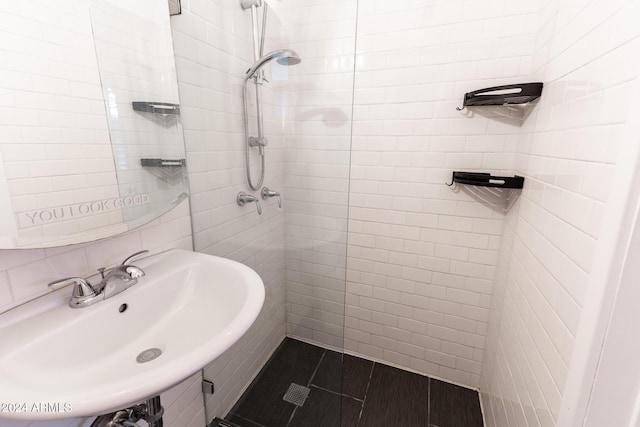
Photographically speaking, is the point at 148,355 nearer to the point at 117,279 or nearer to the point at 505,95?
the point at 117,279

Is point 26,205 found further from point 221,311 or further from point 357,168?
point 357,168

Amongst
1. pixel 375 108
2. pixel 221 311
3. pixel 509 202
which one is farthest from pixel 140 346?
pixel 509 202

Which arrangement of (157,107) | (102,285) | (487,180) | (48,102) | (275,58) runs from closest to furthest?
(48,102) → (102,285) → (157,107) → (487,180) → (275,58)

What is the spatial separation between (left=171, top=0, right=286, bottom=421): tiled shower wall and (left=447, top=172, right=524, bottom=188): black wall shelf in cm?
102

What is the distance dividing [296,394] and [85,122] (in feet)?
5.32

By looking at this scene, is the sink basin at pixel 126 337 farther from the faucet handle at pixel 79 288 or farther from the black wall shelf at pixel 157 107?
the black wall shelf at pixel 157 107

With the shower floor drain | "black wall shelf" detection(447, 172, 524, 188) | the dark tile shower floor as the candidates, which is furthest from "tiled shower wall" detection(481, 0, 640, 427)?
the shower floor drain

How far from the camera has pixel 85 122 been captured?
0.80 m

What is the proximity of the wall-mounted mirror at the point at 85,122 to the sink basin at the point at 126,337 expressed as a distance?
0.62 ft

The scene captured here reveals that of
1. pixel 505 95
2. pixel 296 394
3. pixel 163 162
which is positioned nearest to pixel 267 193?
pixel 163 162

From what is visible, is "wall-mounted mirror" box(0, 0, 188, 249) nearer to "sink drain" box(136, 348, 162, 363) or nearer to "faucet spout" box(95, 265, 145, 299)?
"faucet spout" box(95, 265, 145, 299)

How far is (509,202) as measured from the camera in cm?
150

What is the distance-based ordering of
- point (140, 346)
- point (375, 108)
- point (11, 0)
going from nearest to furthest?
point (11, 0) → point (140, 346) → point (375, 108)

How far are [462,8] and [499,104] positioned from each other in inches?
21.0
